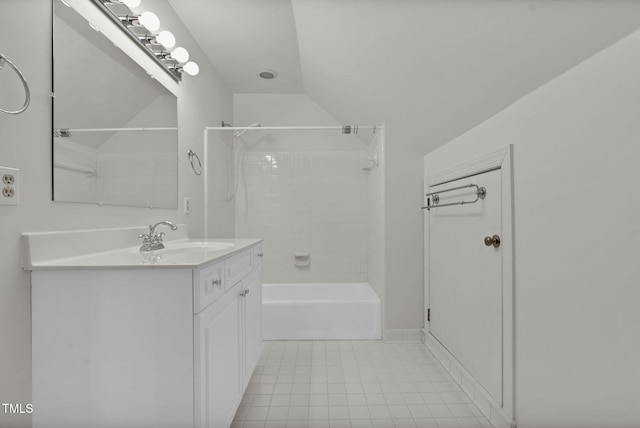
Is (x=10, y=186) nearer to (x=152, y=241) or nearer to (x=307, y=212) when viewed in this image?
(x=152, y=241)

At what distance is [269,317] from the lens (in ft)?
7.84

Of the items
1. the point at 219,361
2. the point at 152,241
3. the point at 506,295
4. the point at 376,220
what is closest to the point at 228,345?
the point at 219,361

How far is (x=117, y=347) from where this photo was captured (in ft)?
2.93

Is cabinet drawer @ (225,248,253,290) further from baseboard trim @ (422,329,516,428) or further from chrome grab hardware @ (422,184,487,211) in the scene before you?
baseboard trim @ (422,329,516,428)

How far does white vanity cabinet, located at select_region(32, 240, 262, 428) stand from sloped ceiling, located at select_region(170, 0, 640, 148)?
1.36 m

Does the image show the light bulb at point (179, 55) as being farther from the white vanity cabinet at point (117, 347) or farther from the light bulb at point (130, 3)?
the white vanity cabinet at point (117, 347)

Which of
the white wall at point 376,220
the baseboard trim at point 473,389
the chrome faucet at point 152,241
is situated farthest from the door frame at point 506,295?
the chrome faucet at point 152,241

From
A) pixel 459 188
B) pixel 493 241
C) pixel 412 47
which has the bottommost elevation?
pixel 493 241

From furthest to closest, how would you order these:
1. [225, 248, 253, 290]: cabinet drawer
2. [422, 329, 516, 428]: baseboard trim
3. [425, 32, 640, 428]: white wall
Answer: [422, 329, 516, 428]: baseboard trim
[225, 248, 253, 290]: cabinet drawer
[425, 32, 640, 428]: white wall

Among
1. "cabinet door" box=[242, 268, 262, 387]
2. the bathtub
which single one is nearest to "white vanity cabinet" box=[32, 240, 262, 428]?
"cabinet door" box=[242, 268, 262, 387]

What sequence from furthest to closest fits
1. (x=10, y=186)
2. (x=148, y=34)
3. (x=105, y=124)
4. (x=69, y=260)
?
(x=148, y=34)
(x=105, y=124)
(x=69, y=260)
(x=10, y=186)

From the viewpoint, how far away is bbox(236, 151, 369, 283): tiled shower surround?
10.3 ft

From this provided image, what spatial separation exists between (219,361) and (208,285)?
31 cm

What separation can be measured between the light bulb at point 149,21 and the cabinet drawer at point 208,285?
1.24m
